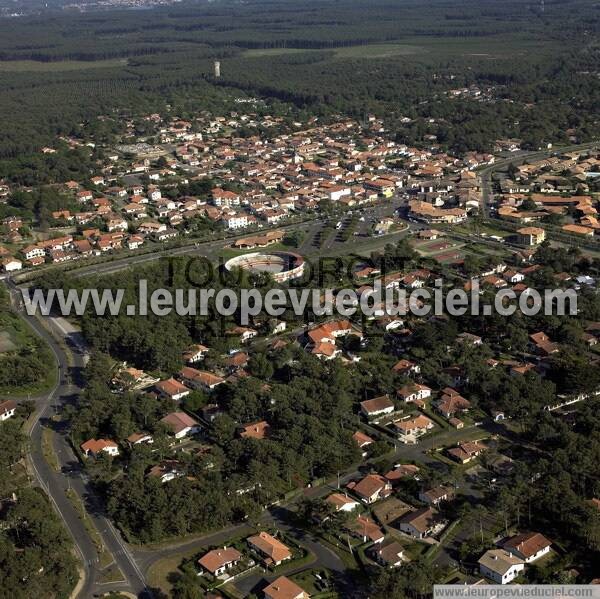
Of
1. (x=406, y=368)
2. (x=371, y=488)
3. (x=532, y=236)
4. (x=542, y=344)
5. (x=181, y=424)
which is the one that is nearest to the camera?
(x=371, y=488)

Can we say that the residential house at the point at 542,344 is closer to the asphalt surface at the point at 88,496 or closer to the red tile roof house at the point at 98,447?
the asphalt surface at the point at 88,496

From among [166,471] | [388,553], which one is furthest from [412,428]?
[166,471]

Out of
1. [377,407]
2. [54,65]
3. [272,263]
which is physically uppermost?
[54,65]

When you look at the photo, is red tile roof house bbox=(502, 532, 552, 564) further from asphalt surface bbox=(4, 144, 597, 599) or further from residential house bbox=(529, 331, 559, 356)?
residential house bbox=(529, 331, 559, 356)

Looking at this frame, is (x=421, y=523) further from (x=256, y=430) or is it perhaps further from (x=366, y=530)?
(x=256, y=430)

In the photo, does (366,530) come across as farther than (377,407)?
No

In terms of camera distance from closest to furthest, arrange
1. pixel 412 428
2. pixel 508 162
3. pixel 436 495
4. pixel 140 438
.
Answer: pixel 436 495 < pixel 140 438 < pixel 412 428 < pixel 508 162

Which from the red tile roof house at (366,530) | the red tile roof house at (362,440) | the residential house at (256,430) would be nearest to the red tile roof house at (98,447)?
the residential house at (256,430)
